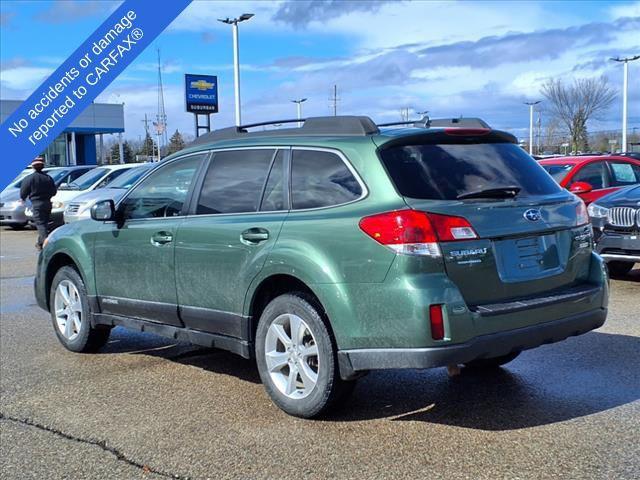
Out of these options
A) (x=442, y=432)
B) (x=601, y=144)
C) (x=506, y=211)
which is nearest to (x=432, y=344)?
(x=442, y=432)

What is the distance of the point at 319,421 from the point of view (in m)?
4.78

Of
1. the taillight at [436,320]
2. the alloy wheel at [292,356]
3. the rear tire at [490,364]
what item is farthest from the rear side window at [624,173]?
the taillight at [436,320]

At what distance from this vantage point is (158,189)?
6.04 meters

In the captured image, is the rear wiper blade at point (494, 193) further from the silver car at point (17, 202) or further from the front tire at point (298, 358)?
the silver car at point (17, 202)

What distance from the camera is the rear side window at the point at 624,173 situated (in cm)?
1233

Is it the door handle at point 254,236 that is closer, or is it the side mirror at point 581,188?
the door handle at point 254,236

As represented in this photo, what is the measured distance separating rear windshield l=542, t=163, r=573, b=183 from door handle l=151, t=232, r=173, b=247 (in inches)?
312

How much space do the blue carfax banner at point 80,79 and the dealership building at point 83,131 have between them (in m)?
50.4

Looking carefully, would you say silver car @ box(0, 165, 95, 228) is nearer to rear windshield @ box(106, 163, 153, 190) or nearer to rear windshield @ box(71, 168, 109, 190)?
rear windshield @ box(71, 168, 109, 190)

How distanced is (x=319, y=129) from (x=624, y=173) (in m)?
8.95

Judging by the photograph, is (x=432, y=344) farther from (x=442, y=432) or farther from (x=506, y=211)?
(x=506, y=211)

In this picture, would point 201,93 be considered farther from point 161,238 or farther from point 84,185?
point 161,238

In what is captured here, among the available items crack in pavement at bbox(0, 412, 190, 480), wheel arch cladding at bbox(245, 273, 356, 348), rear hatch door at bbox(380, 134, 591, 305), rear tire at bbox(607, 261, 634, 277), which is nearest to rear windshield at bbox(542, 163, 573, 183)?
rear tire at bbox(607, 261, 634, 277)

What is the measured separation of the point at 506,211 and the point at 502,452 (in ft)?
4.55
